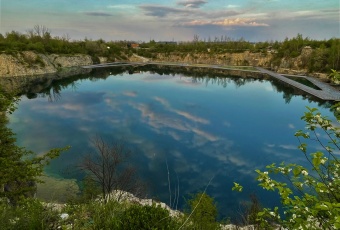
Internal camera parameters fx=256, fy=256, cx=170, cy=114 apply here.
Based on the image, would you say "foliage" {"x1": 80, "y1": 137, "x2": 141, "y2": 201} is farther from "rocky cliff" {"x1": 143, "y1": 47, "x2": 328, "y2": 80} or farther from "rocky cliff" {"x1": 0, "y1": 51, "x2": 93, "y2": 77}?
"rocky cliff" {"x1": 143, "y1": 47, "x2": 328, "y2": 80}

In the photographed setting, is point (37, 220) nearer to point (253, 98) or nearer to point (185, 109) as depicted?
point (185, 109)

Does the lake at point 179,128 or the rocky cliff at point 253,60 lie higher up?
the rocky cliff at point 253,60

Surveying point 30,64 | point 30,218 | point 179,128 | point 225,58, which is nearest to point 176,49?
point 225,58

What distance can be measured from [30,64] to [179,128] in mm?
84674

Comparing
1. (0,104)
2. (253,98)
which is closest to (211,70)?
(253,98)

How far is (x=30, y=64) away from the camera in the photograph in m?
104

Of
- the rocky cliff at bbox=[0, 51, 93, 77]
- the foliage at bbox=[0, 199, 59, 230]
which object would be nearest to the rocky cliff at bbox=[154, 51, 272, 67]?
the rocky cliff at bbox=[0, 51, 93, 77]

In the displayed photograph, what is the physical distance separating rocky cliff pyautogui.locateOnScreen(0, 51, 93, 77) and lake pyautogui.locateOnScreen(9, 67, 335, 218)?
73.1 ft

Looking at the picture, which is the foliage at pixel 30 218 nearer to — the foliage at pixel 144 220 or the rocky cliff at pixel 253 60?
the foliage at pixel 144 220

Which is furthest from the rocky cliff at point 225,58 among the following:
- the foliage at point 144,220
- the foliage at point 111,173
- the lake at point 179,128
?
the foliage at point 144,220

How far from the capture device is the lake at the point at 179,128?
97.6 ft

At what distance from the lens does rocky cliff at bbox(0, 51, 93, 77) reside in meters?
96.6

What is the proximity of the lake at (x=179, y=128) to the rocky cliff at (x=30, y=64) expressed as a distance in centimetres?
2229

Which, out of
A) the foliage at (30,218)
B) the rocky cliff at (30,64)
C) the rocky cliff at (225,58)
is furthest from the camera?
the rocky cliff at (225,58)
